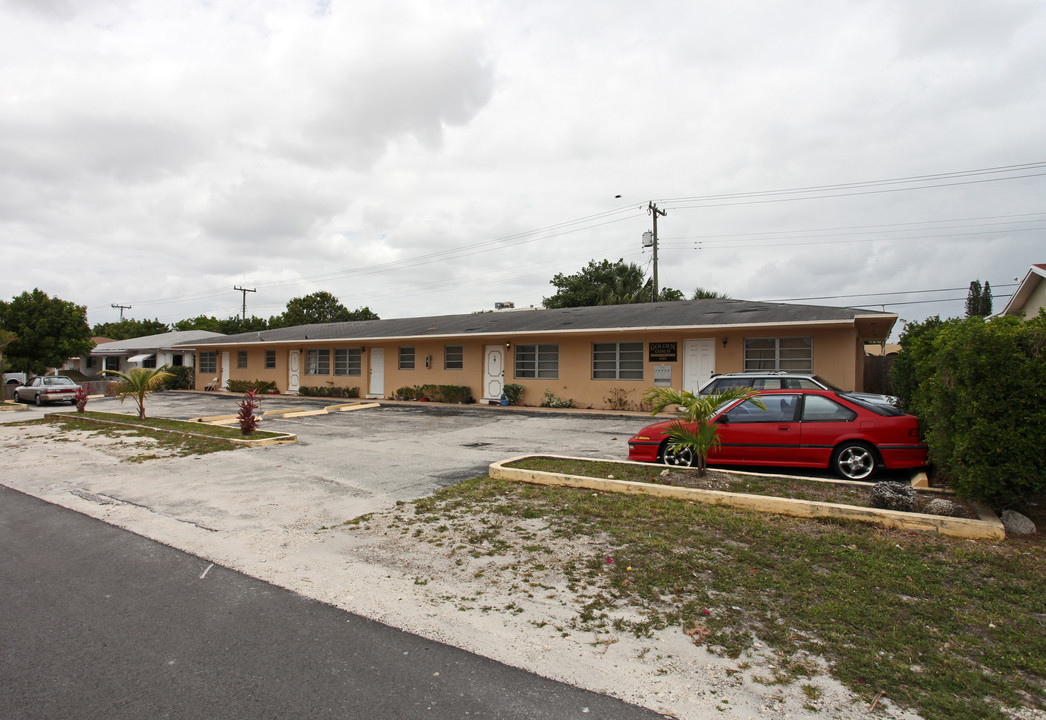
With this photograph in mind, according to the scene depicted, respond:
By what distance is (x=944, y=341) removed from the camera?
6.05 metres

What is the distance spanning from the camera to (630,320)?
→ 18547mm

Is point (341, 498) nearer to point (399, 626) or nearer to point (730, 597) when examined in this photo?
point (399, 626)

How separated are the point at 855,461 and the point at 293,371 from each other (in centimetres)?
2596

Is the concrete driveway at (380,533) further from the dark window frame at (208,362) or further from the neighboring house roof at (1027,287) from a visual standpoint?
the dark window frame at (208,362)

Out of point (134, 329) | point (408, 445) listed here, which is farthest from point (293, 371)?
point (134, 329)

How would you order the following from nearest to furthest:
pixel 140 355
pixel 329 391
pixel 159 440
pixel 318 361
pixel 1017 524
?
pixel 1017 524, pixel 159 440, pixel 329 391, pixel 318 361, pixel 140 355

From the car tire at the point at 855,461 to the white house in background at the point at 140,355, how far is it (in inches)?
1385

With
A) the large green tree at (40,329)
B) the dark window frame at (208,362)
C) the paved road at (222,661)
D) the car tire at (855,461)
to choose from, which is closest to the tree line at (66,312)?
the large green tree at (40,329)

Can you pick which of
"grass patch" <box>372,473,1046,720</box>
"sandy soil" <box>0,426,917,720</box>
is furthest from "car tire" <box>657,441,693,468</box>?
"sandy soil" <box>0,426,917,720</box>

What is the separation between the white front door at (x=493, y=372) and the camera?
2094cm

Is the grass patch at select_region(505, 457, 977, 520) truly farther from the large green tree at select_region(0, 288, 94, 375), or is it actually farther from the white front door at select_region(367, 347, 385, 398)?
the large green tree at select_region(0, 288, 94, 375)

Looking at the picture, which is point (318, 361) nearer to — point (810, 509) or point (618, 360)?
point (618, 360)

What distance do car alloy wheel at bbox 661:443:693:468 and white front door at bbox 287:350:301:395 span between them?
76.7ft

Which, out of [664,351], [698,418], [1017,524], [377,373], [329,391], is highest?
[664,351]
